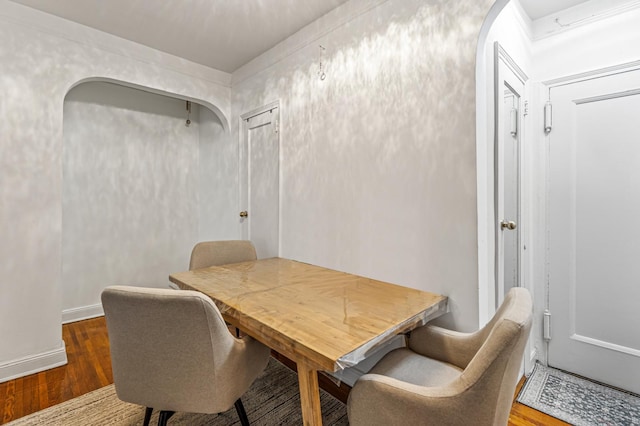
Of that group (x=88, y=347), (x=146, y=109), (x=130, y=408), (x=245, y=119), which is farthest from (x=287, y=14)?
(x=88, y=347)

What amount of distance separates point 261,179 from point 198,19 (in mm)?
1322

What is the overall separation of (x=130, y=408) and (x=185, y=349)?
3.51ft

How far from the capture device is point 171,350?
1124 millimetres

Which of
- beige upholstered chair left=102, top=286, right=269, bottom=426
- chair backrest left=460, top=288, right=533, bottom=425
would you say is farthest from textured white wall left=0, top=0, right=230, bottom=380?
chair backrest left=460, top=288, right=533, bottom=425

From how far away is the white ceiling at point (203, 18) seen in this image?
6.74 feet

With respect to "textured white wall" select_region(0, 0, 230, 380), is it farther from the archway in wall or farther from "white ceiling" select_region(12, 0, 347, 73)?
the archway in wall

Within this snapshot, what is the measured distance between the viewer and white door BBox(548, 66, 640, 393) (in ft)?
6.06

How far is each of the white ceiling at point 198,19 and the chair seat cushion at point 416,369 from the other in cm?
220

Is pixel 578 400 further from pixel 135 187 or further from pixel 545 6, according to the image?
pixel 135 187

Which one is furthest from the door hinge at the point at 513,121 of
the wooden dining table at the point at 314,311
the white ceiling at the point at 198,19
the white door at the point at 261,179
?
the white door at the point at 261,179

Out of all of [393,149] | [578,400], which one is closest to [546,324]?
[578,400]

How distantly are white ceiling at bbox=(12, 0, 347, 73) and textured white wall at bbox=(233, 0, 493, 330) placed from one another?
10.2 inches

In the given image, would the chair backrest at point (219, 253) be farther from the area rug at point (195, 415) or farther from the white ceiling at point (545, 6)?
the white ceiling at point (545, 6)

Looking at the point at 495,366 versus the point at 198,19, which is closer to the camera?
the point at 495,366
